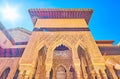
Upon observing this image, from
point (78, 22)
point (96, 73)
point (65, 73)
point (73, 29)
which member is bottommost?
point (96, 73)

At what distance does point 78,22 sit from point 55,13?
70.9 inches

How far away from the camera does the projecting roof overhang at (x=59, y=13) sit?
1023 cm

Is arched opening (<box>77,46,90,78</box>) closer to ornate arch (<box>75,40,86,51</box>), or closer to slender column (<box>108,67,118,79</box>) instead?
ornate arch (<box>75,40,86,51</box>)

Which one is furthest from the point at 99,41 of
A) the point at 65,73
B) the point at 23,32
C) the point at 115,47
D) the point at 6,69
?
the point at 23,32

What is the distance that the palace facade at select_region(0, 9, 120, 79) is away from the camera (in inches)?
289

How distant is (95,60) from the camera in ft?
24.4

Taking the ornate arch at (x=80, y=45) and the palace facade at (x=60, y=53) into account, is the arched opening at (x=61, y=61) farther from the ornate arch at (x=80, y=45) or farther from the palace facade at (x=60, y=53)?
the ornate arch at (x=80, y=45)

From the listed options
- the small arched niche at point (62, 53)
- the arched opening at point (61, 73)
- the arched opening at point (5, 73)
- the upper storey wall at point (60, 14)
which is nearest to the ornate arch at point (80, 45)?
the small arched niche at point (62, 53)

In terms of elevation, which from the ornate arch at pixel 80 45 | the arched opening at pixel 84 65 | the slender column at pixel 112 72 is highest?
the ornate arch at pixel 80 45

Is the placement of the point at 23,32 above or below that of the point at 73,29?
above

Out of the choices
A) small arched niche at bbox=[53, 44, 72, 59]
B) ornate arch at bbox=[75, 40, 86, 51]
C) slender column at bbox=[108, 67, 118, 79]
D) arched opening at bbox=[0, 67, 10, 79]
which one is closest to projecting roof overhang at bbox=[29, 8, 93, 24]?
small arched niche at bbox=[53, 44, 72, 59]

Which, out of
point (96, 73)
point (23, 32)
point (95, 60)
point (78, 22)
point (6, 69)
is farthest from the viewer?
point (23, 32)

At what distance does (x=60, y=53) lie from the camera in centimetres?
991

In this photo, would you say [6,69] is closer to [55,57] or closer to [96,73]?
[55,57]
